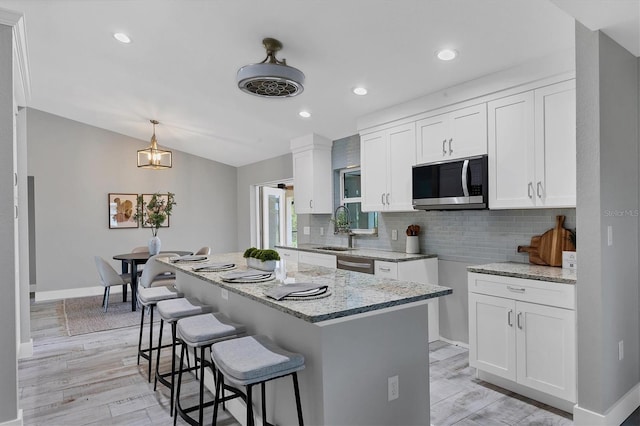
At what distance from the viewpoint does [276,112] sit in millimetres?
4781

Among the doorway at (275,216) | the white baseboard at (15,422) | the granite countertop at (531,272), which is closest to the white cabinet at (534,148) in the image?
the granite countertop at (531,272)

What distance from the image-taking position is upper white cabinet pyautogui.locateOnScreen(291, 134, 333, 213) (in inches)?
209

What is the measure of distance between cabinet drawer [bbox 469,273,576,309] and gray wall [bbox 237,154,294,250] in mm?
4026

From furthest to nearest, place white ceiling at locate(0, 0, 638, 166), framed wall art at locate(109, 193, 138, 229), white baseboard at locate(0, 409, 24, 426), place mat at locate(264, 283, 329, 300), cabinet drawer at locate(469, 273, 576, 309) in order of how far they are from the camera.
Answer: framed wall art at locate(109, 193, 138, 229) → white ceiling at locate(0, 0, 638, 166) → cabinet drawer at locate(469, 273, 576, 309) → white baseboard at locate(0, 409, 24, 426) → place mat at locate(264, 283, 329, 300)

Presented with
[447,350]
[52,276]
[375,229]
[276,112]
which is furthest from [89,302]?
[447,350]

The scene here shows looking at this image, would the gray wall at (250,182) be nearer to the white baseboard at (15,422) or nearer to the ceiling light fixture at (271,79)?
the ceiling light fixture at (271,79)

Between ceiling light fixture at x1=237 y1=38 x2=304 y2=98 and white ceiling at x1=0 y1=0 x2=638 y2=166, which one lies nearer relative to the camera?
ceiling light fixture at x1=237 y1=38 x2=304 y2=98

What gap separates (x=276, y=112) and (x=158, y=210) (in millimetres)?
2598

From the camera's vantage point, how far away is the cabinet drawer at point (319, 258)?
4.50 meters

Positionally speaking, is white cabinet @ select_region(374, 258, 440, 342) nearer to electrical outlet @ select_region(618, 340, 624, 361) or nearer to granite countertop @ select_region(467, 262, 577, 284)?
granite countertop @ select_region(467, 262, 577, 284)

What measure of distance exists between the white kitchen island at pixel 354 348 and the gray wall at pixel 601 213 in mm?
1021

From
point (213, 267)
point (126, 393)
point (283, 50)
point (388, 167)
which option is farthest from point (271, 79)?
point (126, 393)

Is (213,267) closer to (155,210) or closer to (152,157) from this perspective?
(152,157)

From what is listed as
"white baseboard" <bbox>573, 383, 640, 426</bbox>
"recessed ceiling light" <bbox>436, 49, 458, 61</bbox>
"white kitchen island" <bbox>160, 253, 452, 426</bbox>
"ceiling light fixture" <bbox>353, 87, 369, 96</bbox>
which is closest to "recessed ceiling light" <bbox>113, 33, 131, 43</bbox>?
"ceiling light fixture" <bbox>353, 87, 369, 96</bbox>
